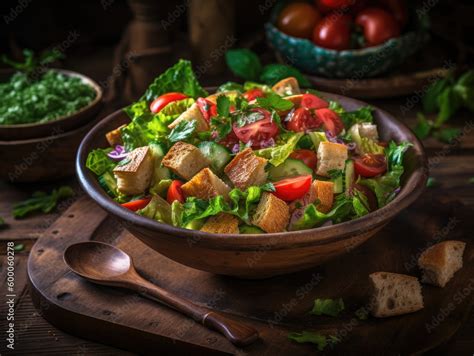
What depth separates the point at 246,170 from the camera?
260 centimetres

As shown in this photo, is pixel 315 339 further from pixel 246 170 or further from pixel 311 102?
pixel 311 102

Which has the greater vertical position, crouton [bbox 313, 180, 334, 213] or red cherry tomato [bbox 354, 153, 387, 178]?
crouton [bbox 313, 180, 334, 213]

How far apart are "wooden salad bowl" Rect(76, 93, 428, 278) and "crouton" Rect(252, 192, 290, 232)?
0.12 meters

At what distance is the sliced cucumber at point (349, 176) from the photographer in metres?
2.74

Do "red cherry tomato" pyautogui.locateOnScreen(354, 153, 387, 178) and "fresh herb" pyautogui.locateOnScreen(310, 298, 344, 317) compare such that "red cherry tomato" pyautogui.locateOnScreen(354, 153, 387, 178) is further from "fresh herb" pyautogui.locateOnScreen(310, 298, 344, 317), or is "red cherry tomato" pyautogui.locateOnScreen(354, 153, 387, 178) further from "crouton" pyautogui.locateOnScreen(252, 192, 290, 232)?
"fresh herb" pyautogui.locateOnScreen(310, 298, 344, 317)

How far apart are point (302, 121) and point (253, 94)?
35 centimetres

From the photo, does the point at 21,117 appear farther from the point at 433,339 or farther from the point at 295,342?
the point at 433,339

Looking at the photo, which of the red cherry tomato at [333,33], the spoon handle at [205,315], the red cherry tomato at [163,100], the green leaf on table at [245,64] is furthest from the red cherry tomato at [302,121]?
the red cherry tomato at [333,33]

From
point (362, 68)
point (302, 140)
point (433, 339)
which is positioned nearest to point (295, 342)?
point (433, 339)

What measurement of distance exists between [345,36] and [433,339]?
2.70 metres

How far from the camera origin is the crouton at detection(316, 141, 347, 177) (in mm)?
2689

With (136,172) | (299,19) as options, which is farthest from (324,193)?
(299,19)

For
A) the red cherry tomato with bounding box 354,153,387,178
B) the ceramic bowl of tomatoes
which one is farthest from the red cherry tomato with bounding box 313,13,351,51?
the red cherry tomato with bounding box 354,153,387,178

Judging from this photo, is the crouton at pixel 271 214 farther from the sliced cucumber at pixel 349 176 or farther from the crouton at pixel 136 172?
the crouton at pixel 136 172
